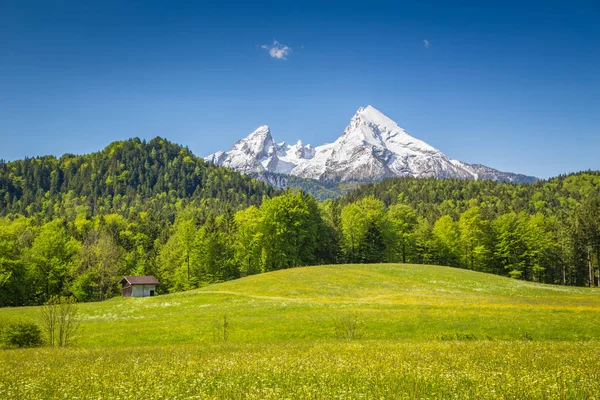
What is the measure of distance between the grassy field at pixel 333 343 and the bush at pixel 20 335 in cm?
256

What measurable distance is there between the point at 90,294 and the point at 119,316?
5491cm

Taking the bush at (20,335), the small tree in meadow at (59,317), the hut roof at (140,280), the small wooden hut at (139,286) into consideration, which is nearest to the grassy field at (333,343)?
the bush at (20,335)

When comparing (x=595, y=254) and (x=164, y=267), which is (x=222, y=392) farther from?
(x=595, y=254)

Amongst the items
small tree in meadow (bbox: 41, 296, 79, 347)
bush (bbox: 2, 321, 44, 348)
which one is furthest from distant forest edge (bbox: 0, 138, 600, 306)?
bush (bbox: 2, 321, 44, 348)

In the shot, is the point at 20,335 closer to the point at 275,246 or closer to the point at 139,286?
the point at 139,286

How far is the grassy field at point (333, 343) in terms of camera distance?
10570 millimetres

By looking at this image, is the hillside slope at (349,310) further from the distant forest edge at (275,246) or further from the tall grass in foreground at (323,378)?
the distant forest edge at (275,246)

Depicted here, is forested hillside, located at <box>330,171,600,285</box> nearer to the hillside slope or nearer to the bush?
the hillside slope

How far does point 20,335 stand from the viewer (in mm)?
29203

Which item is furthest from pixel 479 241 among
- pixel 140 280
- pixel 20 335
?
pixel 20 335

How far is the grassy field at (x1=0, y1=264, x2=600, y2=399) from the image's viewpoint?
10.6 m

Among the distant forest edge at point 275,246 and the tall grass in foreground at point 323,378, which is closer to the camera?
the tall grass in foreground at point 323,378

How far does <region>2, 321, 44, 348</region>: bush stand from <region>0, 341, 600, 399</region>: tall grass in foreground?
49.5 ft

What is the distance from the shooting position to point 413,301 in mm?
49531
